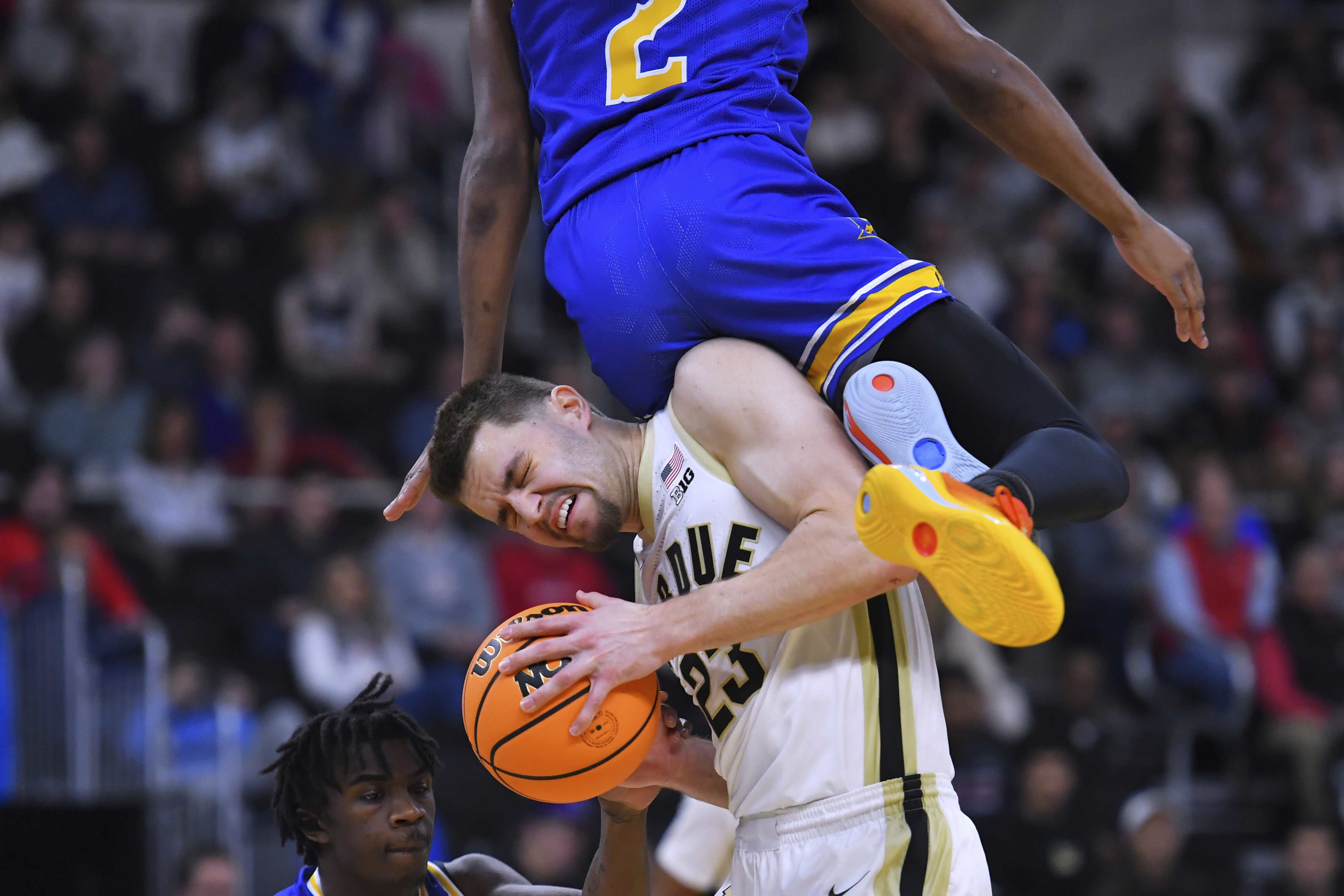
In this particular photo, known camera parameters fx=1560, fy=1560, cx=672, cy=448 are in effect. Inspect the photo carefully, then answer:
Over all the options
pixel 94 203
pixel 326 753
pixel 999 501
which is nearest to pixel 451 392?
pixel 94 203

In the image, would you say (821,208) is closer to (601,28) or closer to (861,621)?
(601,28)

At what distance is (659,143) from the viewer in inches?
127

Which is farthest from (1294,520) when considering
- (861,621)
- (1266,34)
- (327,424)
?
(861,621)

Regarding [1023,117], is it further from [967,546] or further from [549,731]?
[549,731]

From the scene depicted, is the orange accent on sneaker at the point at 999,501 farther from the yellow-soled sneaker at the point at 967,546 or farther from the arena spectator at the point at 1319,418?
the arena spectator at the point at 1319,418

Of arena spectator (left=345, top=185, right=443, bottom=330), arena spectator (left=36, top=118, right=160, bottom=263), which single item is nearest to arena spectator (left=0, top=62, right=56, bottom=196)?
arena spectator (left=36, top=118, right=160, bottom=263)

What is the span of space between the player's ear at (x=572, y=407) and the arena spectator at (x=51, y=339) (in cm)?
643

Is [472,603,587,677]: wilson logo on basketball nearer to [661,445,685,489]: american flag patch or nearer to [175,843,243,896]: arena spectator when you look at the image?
[661,445,685,489]: american flag patch

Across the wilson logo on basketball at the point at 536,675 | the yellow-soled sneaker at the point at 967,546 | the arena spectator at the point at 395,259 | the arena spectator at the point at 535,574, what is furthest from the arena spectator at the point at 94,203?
the yellow-soled sneaker at the point at 967,546

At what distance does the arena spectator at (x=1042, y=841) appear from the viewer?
26.6ft

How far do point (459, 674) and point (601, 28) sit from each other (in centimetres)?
541

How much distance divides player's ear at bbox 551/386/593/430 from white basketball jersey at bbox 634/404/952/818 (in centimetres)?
16

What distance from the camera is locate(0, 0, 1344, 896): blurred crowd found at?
8.23 m

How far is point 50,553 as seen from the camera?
306 inches
